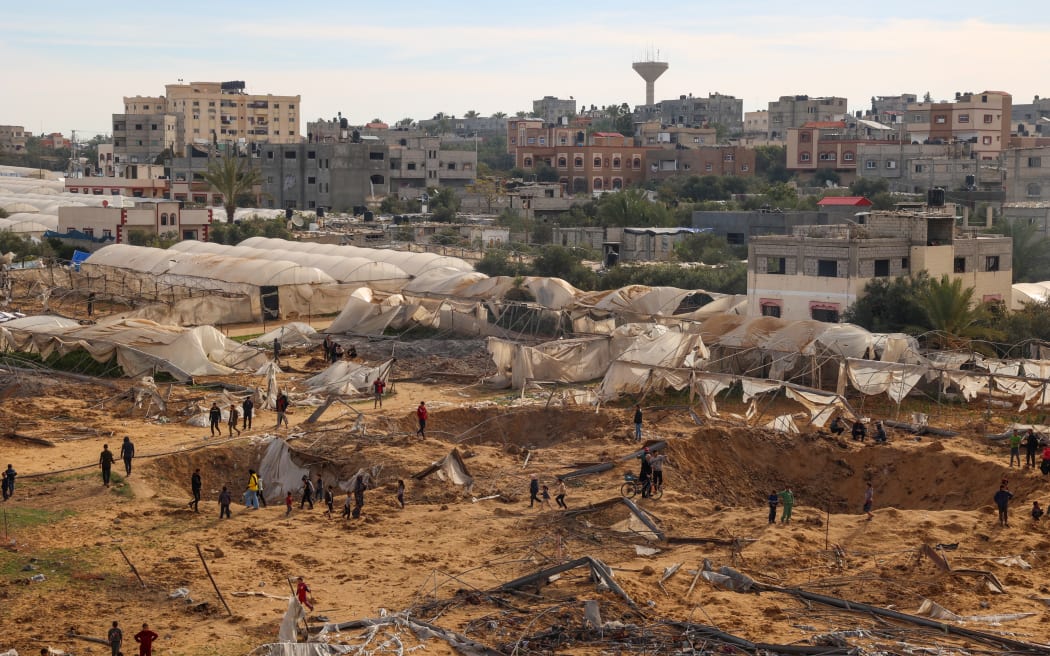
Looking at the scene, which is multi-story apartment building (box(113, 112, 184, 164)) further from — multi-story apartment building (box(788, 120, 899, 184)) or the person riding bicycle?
the person riding bicycle

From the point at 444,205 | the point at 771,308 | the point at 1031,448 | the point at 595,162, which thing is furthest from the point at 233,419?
the point at 595,162

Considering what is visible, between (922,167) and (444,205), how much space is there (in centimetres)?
3182

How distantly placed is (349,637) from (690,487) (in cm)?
981

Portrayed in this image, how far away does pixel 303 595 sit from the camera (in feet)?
60.0

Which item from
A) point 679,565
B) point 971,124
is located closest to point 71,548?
point 679,565

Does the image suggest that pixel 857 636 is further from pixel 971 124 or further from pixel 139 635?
pixel 971 124

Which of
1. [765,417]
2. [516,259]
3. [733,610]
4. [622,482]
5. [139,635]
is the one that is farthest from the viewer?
[516,259]

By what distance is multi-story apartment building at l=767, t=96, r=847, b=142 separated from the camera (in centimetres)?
15600

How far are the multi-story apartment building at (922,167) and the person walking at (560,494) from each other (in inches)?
2390

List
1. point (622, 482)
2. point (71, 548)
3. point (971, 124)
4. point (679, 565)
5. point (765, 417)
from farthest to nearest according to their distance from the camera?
point (971, 124)
point (765, 417)
point (622, 482)
point (71, 548)
point (679, 565)

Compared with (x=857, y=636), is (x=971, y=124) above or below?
above

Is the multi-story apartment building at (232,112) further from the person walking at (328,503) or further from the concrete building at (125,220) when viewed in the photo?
the person walking at (328,503)

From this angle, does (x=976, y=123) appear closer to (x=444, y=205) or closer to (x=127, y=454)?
(x=444, y=205)

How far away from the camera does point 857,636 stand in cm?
1716
